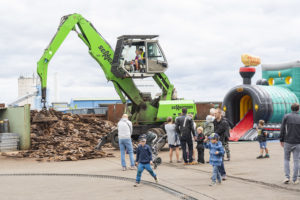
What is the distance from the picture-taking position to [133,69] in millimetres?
21406

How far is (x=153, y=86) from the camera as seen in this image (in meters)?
22.8

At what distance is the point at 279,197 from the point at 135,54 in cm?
1339

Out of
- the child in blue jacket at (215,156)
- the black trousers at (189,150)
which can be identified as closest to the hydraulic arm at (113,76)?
the black trousers at (189,150)

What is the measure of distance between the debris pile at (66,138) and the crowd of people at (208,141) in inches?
152

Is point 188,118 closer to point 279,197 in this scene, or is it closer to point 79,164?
point 79,164

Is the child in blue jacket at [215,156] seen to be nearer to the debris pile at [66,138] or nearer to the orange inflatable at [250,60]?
the debris pile at [66,138]

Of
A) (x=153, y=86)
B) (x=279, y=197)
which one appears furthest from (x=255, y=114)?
(x=279, y=197)

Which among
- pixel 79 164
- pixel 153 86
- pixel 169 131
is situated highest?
pixel 153 86

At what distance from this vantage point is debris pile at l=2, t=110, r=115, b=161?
18.7 meters

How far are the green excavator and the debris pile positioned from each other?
1927mm

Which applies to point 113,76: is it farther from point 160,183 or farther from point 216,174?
point 216,174

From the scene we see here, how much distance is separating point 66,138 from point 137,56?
5.66 metres

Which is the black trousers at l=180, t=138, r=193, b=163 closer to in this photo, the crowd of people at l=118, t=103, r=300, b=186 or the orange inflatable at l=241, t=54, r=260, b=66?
the crowd of people at l=118, t=103, r=300, b=186

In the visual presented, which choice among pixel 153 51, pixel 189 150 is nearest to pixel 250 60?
pixel 153 51
